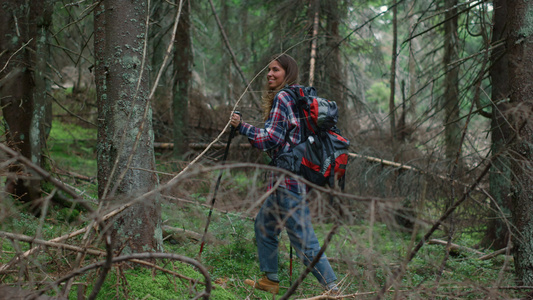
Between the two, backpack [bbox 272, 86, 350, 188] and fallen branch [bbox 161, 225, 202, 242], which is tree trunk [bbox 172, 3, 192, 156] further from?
backpack [bbox 272, 86, 350, 188]

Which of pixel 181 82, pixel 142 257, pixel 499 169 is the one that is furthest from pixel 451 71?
pixel 142 257

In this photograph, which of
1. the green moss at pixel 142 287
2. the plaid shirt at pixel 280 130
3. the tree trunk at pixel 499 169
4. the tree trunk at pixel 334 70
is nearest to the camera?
the green moss at pixel 142 287

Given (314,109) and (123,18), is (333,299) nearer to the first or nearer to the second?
(314,109)

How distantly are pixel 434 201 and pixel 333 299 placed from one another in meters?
4.14

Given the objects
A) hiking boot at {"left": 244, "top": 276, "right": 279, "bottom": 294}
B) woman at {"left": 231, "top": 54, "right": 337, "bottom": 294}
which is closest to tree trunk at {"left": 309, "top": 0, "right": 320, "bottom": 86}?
woman at {"left": 231, "top": 54, "right": 337, "bottom": 294}

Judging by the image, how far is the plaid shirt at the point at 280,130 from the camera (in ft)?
11.2

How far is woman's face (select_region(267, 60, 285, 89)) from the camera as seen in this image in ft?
12.4

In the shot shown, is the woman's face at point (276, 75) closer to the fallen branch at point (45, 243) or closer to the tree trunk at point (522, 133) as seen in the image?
the tree trunk at point (522, 133)

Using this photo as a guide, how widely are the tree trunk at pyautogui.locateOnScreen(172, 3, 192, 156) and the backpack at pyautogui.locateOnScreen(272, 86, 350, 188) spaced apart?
565 cm

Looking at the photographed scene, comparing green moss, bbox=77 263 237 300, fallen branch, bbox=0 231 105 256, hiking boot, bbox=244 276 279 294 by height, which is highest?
fallen branch, bbox=0 231 105 256

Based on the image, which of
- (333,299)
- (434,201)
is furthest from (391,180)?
(333,299)

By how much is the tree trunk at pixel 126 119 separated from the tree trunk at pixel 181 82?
5.58m

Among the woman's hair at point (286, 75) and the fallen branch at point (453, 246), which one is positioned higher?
the woman's hair at point (286, 75)

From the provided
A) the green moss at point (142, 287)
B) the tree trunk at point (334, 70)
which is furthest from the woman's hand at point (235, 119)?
the tree trunk at point (334, 70)
